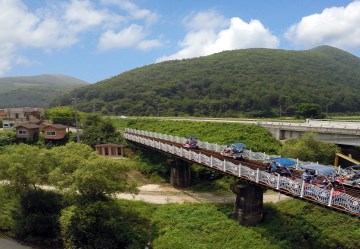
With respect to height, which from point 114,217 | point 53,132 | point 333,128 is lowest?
point 114,217

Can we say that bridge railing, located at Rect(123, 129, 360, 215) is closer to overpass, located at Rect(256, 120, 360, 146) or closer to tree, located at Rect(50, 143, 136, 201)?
tree, located at Rect(50, 143, 136, 201)

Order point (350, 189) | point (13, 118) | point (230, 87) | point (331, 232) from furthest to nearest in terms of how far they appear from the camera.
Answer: point (230, 87), point (13, 118), point (331, 232), point (350, 189)

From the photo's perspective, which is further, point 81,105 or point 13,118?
point 81,105

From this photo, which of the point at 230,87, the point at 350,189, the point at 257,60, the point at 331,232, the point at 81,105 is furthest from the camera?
the point at 257,60

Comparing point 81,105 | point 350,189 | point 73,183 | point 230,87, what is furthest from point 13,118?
point 350,189

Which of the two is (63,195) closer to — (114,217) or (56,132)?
(114,217)

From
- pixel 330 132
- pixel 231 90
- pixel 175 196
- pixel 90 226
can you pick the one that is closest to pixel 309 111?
pixel 330 132

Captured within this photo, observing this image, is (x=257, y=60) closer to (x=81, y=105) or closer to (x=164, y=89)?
(x=164, y=89)

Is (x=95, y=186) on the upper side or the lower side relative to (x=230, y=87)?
lower

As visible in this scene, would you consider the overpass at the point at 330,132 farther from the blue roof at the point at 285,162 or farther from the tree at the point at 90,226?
the tree at the point at 90,226
